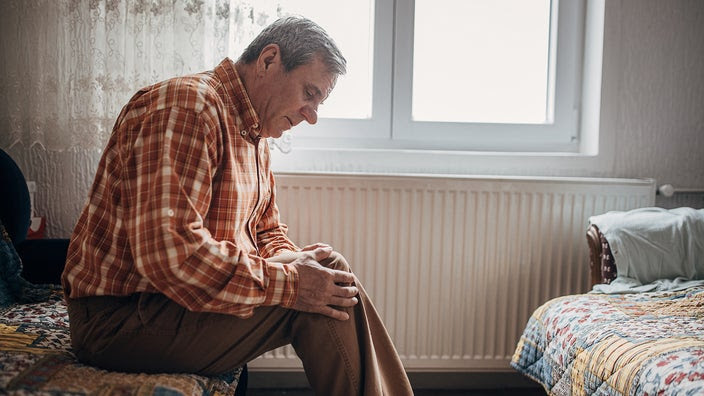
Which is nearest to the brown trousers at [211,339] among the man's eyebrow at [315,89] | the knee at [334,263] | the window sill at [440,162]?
the knee at [334,263]

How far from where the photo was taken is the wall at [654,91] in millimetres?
2115

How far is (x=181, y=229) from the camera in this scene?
38.4 inches

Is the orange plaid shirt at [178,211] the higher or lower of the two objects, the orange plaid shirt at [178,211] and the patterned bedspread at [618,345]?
the higher

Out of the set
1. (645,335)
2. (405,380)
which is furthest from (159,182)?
(645,335)

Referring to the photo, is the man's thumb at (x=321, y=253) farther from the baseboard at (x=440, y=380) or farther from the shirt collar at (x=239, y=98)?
the baseboard at (x=440, y=380)

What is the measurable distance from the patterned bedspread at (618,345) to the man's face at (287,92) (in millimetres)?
866

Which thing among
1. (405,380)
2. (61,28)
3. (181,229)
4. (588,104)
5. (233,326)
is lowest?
(405,380)

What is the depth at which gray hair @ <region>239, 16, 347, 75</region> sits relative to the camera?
1.20m

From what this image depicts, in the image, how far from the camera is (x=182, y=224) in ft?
3.20

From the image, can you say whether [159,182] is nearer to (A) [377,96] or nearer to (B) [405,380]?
(B) [405,380]

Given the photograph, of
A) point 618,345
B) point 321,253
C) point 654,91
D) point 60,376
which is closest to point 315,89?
point 321,253

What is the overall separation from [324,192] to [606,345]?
3.10ft

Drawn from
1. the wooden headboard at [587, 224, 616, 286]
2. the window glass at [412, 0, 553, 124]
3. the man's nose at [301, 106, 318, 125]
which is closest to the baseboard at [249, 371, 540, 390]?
the wooden headboard at [587, 224, 616, 286]

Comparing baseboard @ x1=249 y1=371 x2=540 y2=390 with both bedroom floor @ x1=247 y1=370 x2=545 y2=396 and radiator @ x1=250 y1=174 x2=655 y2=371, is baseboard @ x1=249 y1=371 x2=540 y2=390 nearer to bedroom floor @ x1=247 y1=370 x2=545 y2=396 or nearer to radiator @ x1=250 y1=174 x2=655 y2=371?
bedroom floor @ x1=247 y1=370 x2=545 y2=396
